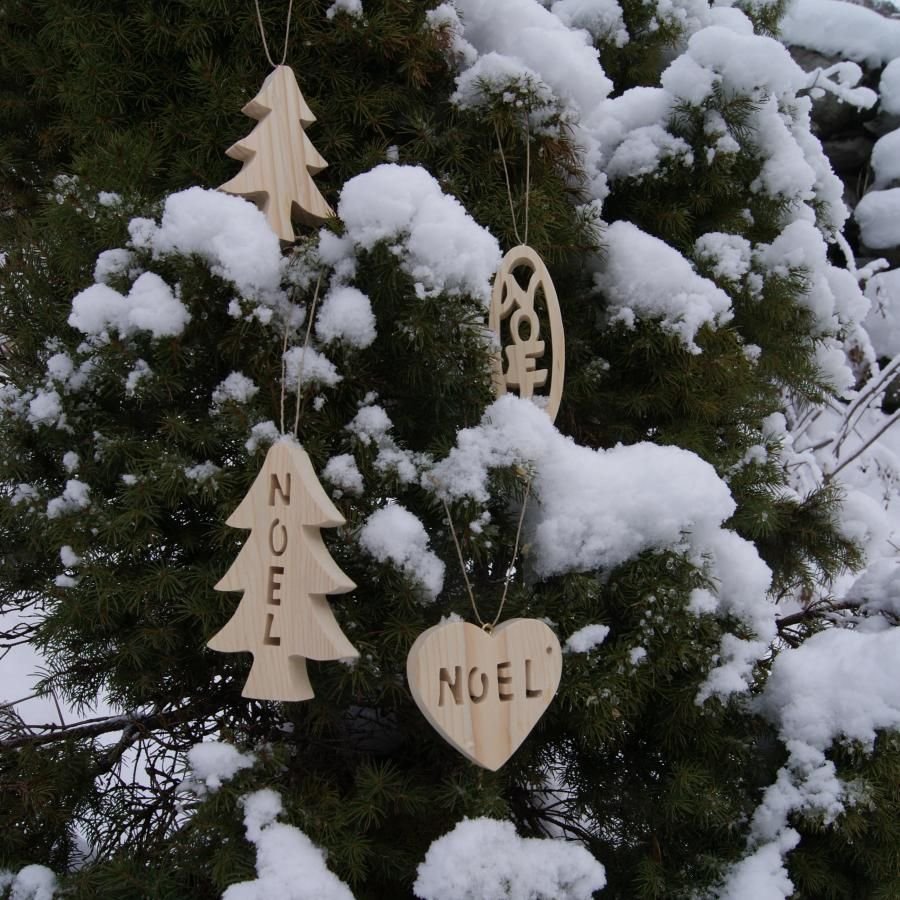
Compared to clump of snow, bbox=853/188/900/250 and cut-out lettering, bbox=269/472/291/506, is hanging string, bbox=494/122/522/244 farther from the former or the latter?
clump of snow, bbox=853/188/900/250

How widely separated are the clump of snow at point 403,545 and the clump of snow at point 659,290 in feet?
1.28

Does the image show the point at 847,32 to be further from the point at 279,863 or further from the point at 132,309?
the point at 279,863

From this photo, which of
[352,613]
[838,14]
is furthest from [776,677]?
[838,14]

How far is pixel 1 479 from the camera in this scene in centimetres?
91

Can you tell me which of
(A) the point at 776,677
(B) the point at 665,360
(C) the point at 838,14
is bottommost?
(A) the point at 776,677

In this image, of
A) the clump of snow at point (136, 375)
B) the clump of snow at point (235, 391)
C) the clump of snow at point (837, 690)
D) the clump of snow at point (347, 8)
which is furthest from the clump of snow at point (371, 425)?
the clump of snow at point (837, 690)

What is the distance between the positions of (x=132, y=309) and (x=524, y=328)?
410 mm

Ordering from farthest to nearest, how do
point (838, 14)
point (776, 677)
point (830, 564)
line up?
point (838, 14) → point (830, 564) → point (776, 677)

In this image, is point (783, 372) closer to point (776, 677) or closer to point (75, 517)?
point (776, 677)

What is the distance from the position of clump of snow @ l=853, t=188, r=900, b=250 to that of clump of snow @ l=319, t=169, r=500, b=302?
12.2 ft

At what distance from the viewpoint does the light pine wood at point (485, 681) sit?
0.75m

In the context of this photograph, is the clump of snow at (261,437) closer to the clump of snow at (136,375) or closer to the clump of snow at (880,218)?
the clump of snow at (136,375)

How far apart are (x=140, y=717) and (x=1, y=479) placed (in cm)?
33

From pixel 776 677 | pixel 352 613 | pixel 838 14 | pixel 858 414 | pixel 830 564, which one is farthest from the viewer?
pixel 838 14
